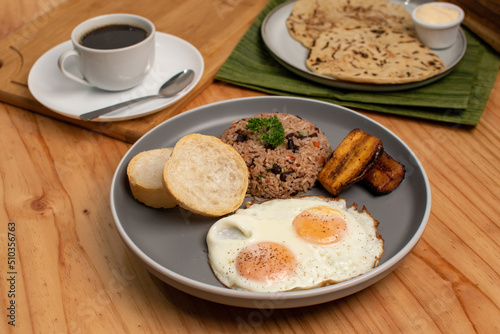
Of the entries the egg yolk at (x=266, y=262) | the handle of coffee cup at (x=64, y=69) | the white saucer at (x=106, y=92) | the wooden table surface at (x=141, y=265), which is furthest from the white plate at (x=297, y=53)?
the egg yolk at (x=266, y=262)

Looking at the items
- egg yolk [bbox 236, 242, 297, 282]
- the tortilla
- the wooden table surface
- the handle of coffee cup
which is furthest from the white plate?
egg yolk [bbox 236, 242, 297, 282]

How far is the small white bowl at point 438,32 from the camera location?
3.22m

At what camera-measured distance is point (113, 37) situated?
113 inches

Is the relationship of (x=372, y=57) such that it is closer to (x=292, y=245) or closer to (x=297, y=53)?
(x=297, y=53)

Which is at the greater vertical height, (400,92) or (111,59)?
(111,59)

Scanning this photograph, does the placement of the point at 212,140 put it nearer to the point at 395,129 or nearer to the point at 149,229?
the point at 149,229

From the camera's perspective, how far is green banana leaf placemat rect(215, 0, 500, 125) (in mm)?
2934

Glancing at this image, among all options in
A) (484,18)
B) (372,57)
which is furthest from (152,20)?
(484,18)

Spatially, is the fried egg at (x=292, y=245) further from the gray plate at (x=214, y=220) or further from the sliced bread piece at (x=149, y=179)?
the sliced bread piece at (x=149, y=179)

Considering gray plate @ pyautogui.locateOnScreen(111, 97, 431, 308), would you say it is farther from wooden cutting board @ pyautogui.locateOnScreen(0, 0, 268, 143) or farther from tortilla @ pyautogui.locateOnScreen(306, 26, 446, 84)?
tortilla @ pyautogui.locateOnScreen(306, 26, 446, 84)

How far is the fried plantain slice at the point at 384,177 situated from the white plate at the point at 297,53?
0.87 m

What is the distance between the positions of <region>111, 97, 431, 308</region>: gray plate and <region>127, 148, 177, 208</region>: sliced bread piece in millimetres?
46

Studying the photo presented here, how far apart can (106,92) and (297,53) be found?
1324mm

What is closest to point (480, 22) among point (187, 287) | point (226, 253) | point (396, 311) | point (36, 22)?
point (396, 311)
